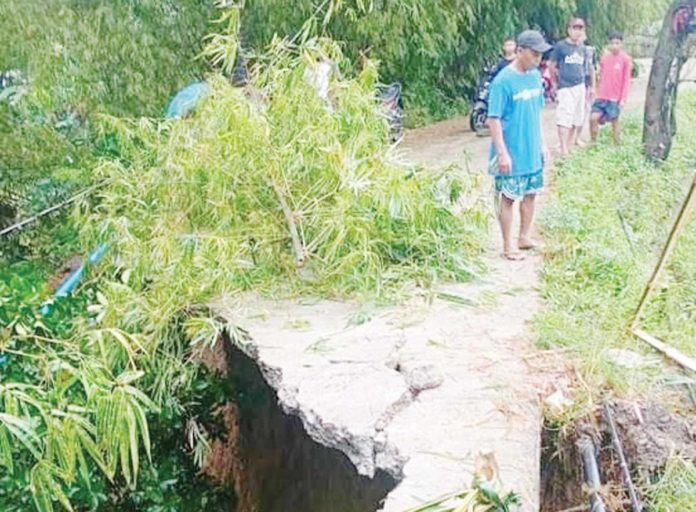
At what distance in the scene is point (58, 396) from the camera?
3266 mm

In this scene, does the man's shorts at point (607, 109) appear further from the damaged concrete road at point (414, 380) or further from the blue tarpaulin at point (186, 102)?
the damaged concrete road at point (414, 380)

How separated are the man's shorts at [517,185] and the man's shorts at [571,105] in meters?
3.51

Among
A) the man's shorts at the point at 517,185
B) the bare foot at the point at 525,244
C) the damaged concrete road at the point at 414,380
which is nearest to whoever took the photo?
the damaged concrete road at the point at 414,380

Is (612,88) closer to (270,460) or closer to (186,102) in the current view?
(186,102)

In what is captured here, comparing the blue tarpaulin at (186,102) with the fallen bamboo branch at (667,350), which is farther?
the blue tarpaulin at (186,102)

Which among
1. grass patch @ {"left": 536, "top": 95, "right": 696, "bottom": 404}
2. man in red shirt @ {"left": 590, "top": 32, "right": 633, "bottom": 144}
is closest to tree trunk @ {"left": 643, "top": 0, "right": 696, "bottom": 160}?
grass patch @ {"left": 536, "top": 95, "right": 696, "bottom": 404}

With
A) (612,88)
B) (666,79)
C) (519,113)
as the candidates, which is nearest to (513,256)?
(519,113)

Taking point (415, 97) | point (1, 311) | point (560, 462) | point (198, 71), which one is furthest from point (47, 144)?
point (415, 97)

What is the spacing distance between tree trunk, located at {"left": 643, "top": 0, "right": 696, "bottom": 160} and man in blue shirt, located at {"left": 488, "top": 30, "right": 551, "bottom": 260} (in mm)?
3264

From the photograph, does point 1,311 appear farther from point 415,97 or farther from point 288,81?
point 415,97

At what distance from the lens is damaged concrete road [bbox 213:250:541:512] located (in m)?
2.91

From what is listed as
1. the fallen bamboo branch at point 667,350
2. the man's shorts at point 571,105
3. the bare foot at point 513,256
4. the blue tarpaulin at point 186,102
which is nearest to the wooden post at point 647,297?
the fallen bamboo branch at point 667,350

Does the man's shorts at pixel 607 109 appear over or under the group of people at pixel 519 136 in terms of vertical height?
under

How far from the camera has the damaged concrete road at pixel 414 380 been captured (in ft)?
9.53
